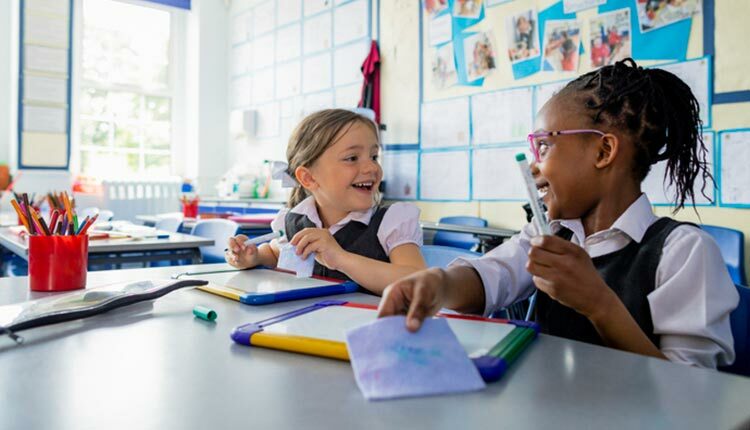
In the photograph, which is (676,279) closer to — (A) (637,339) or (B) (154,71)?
(A) (637,339)

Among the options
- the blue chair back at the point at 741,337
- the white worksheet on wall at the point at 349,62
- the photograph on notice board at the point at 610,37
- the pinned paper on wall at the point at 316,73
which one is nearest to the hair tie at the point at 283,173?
the blue chair back at the point at 741,337

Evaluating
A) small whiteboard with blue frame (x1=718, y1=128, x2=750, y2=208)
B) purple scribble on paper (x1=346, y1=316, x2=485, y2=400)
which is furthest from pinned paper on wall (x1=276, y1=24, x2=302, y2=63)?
purple scribble on paper (x1=346, y1=316, x2=485, y2=400)

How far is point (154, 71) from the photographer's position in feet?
18.8

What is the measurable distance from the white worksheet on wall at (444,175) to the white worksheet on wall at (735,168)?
4.66 feet

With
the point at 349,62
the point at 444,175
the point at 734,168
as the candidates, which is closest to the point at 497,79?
the point at 444,175

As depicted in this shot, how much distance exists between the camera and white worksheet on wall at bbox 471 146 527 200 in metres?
3.18

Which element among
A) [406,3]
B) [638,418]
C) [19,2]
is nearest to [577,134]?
[638,418]

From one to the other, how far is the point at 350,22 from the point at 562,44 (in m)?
1.95

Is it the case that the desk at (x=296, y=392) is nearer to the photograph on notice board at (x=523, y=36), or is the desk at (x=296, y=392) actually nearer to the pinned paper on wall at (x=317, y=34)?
the photograph on notice board at (x=523, y=36)

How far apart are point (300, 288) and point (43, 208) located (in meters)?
3.12

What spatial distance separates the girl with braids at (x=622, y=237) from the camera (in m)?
0.73

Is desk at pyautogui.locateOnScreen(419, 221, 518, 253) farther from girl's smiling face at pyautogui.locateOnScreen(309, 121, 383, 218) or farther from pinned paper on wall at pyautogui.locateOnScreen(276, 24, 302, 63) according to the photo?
pinned paper on wall at pyautogui.locateOnScreen(276, 24, 302, 63)

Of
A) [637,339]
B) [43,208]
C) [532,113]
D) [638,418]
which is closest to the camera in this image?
[638,418]

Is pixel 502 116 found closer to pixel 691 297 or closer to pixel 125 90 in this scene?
pixel 691 297
